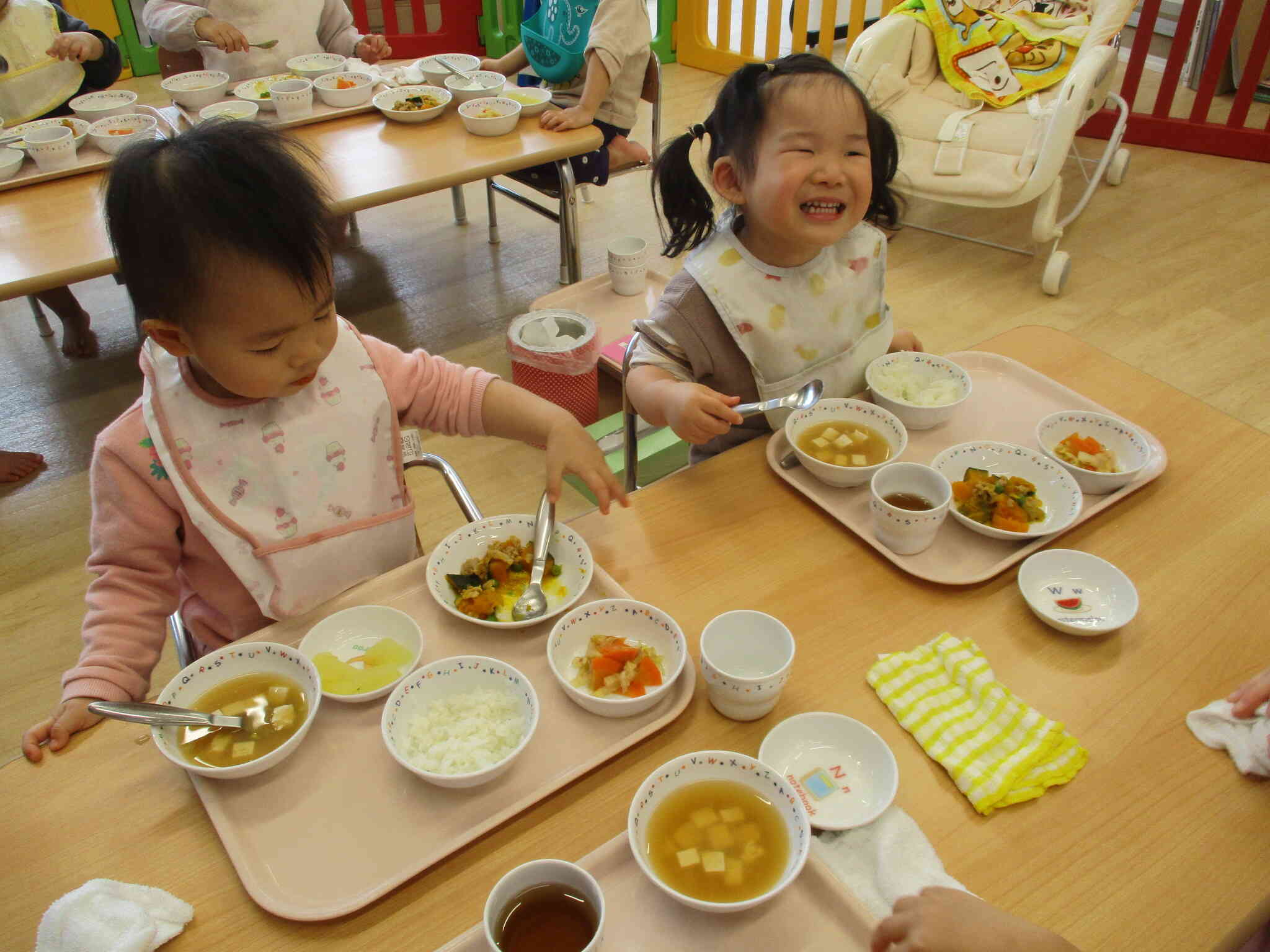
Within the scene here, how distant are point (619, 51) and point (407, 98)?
758 millimetres

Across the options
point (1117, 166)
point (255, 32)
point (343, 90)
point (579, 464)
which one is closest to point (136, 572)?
point (579, 464)

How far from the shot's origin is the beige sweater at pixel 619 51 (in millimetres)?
3018

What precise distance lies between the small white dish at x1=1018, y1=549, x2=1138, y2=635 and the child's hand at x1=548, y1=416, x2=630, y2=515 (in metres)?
0.58

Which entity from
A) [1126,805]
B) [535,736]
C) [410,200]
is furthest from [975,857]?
[410,200]

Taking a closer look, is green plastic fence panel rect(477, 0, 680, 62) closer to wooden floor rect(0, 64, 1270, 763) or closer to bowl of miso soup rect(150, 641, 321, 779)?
wooden floor rect(0, 64, 1270, 763)

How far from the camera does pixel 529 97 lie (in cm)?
288

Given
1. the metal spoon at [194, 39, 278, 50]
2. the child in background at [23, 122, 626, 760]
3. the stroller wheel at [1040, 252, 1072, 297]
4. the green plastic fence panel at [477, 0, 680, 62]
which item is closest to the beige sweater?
the metal spoon at [194, 39, 278, 50]

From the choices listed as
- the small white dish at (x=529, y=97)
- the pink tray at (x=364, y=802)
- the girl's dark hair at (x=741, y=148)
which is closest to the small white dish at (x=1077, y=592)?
the pink tray at (x=364, y=802)

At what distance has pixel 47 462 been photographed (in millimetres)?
2768

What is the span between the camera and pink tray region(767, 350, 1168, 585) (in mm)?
1217

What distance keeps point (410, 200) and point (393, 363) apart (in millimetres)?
3414

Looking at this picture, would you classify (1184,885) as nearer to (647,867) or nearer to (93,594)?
(647,867)

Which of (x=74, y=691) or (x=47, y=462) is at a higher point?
(x=74, y=691)

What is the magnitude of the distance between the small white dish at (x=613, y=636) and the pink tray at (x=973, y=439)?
349 millimetres
